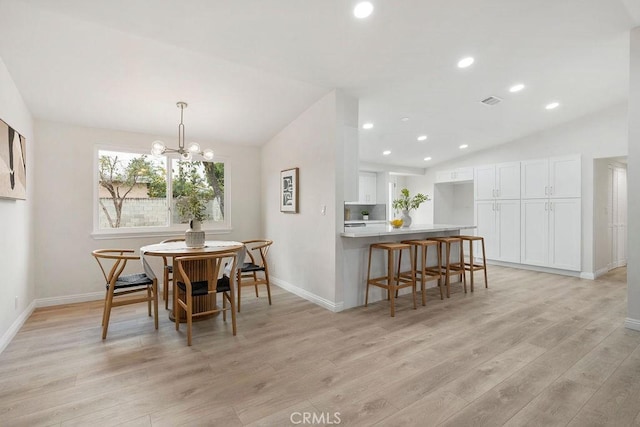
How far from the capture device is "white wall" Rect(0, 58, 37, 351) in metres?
2.64

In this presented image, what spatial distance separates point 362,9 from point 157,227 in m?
3.85

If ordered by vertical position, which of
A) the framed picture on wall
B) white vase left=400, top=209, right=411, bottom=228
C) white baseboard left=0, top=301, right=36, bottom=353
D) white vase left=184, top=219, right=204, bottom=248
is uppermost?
the framed picture on wall

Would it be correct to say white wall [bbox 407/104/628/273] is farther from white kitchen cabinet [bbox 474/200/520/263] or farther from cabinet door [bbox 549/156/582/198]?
white kitchen cabinet [bbox 474/200/520/263]

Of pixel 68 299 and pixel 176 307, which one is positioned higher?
pixel 176 307

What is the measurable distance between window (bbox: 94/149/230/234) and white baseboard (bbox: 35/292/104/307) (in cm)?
83

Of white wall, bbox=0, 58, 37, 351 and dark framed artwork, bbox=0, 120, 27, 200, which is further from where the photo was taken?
white wall, bbox=0, 58, 37, 351

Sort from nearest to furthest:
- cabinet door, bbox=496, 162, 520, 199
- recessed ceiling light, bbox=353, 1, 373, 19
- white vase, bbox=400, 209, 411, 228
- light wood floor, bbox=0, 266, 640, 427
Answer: light wood floor, bbox=0, 266, 640, 427
recessed ceiling light, bbox=353, 1, 373, 19
white vase, bbox=400, 209, 411, 228
cabinet door, bbox=496, 162, 520, 199

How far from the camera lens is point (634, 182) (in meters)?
3.00

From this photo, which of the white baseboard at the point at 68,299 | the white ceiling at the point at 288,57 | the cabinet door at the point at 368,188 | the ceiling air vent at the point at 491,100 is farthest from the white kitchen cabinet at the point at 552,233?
the white baseboard at the point at 68,299

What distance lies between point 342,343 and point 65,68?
3.58 m

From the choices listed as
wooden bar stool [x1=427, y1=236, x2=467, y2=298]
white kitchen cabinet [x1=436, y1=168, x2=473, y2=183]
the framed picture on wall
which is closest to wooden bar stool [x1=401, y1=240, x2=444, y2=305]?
wooden bar stool [x1=427, y1=236, x2=467, y2=298]

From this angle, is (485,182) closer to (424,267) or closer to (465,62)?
(424,267)

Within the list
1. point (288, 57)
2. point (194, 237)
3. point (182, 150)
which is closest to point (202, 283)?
point (194, 237)

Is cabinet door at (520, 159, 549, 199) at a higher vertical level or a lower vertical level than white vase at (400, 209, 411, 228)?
higher
